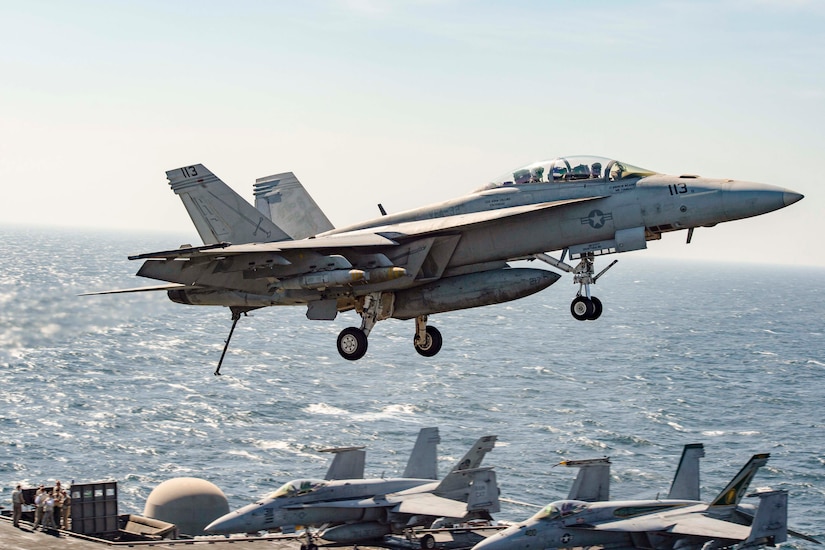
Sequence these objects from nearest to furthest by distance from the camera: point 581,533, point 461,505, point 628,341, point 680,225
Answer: point 680,225 < point 581,533 < point 461,505 < point 628,341

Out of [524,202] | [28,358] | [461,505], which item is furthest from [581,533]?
[28,358]

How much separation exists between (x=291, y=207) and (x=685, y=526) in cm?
2081

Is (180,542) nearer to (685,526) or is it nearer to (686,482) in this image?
(685,526)

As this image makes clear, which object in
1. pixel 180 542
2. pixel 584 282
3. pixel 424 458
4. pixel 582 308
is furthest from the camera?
pixel 424 458

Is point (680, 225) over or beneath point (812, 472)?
over

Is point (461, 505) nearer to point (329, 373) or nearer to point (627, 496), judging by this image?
point (627, 496)

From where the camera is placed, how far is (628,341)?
143 metres

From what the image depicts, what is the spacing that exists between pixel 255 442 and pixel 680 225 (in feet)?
177

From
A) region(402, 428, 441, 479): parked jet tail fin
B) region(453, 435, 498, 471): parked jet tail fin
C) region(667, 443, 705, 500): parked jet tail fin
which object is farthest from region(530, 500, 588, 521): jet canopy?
region(402, 428, 441, 479): parked jet tail fin

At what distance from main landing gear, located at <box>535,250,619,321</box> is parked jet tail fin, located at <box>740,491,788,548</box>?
17.9 meters

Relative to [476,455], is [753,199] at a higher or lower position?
higher

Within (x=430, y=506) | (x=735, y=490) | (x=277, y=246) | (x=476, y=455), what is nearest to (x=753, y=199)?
(x=277, y=246)

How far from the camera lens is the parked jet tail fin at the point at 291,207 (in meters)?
34.6

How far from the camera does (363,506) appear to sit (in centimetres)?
4347
